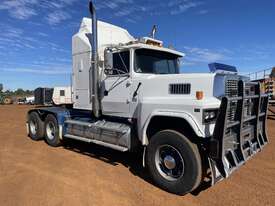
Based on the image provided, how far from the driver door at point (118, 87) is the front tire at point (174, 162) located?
58.4 inches

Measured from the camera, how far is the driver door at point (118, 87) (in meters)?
6.73

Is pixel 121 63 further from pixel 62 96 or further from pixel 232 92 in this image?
pixel 62 96

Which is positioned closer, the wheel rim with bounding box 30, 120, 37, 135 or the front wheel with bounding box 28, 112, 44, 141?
the front wheel with bounding box 28, 112, 44, 141

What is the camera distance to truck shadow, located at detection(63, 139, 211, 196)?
6058mm

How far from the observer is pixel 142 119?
20.0ft

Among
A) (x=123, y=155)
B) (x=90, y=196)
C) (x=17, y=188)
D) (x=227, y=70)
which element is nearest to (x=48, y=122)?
(x=123, y=155)

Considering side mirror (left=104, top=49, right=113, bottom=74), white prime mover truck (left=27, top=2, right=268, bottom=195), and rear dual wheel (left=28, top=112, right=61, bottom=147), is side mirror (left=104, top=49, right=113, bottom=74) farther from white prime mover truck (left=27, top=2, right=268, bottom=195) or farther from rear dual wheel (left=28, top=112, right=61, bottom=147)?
rear dual wheel (left=28, top=112, right=61, bottom=147)

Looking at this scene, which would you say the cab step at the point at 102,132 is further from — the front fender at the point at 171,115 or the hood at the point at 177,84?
the hood at the point at 177,84

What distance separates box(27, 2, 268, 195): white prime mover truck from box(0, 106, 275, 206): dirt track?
0.41 metres

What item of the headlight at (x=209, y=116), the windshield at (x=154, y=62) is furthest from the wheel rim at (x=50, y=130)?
the headlight at (x=209, y=116)

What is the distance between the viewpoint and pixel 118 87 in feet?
22.8

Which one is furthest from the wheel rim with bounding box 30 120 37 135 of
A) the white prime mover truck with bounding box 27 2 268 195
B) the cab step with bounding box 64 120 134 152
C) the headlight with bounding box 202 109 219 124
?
the headlight with bounding box 202 109 219 124

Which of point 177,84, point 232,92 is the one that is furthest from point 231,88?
point 177,84

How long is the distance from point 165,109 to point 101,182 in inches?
76.7
